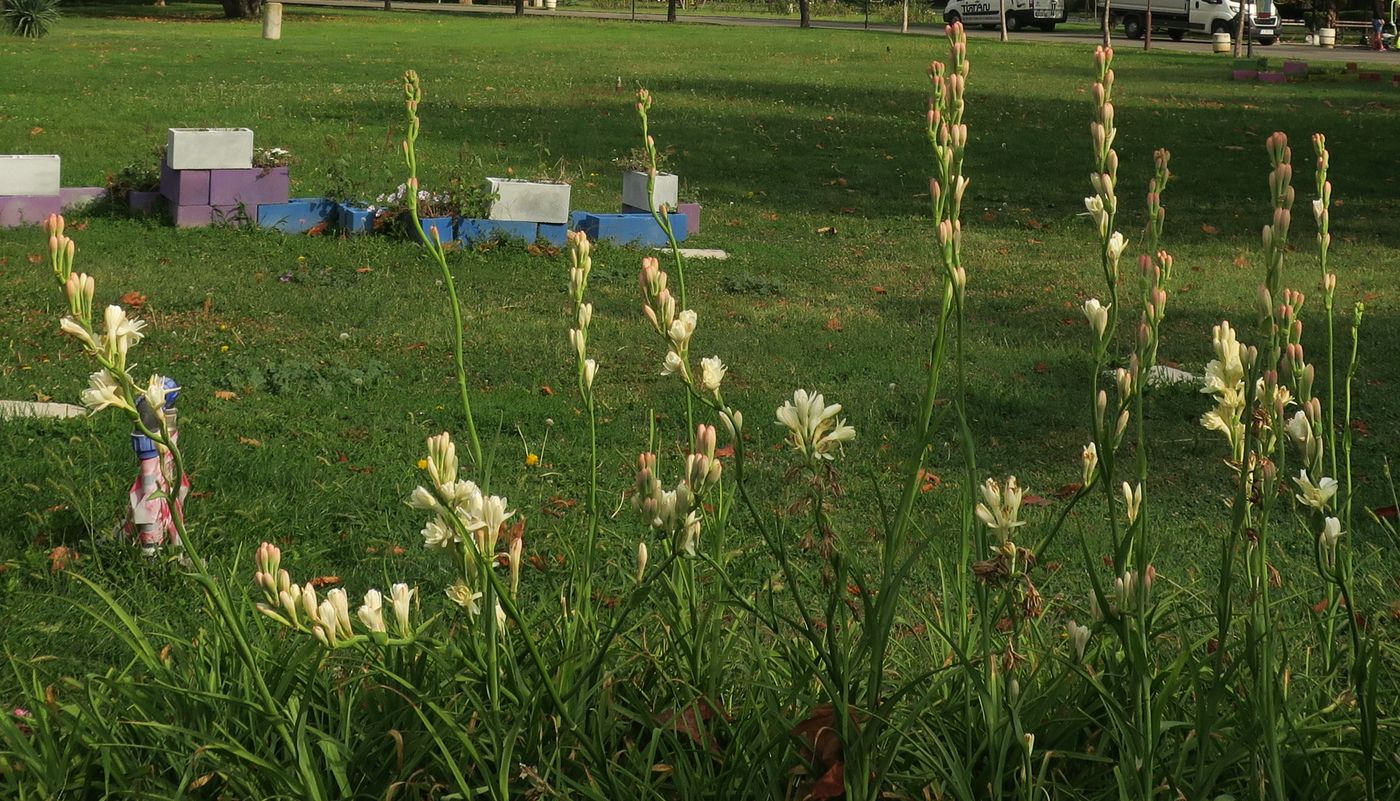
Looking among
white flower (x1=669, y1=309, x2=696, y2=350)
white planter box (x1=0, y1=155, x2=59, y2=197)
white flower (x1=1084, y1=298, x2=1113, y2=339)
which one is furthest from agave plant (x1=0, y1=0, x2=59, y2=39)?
white flower (x1=1084, y1=298, x2=1113, y2=339)

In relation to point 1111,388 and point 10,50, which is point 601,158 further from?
point 10,50

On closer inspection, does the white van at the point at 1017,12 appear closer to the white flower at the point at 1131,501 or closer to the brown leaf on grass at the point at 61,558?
the brown leaf on grass at the point at 61,558

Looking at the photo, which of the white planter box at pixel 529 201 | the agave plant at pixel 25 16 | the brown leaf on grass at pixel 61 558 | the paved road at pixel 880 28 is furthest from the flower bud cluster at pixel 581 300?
the paved road at pixel 880 28

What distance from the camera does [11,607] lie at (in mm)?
3791

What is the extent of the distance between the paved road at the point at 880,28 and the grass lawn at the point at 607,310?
1811cm

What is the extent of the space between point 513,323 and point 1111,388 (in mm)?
3066

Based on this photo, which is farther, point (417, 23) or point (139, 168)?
point (417, 23)

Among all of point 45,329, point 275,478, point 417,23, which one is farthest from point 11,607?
point 417,23

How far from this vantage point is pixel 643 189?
405 inches

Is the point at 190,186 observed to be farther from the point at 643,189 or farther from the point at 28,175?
the point at 643,189

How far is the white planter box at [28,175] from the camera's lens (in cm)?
964

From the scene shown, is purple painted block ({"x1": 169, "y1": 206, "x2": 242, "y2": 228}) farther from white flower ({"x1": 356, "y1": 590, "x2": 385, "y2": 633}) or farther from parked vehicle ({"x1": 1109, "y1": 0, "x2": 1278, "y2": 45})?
parked vehicle ({"x1": 1109, "y1": 0, "x2": 1278, "y2": 45})

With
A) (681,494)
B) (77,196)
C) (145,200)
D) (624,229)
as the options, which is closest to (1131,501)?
(681,494)

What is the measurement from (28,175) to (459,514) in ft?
29.2
